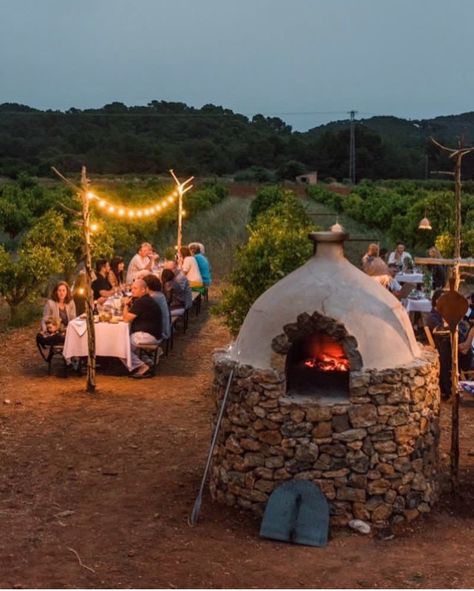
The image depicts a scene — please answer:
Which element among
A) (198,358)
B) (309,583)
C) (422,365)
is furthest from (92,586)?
(198,358)

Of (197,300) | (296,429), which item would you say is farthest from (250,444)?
(197,300)

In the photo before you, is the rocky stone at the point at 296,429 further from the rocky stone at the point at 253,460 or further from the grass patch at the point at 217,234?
the grass patch at the point at 217,234

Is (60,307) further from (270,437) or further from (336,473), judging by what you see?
(336,473)

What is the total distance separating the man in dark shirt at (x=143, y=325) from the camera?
13.6 metres

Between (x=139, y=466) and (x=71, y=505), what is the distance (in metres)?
1.30

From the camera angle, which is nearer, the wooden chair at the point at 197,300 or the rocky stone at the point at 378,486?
the rocky stone at the point at 378,486

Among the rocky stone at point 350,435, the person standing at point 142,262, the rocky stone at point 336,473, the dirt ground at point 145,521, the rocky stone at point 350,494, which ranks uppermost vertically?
the person standing at point 142,262

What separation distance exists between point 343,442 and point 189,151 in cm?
8369

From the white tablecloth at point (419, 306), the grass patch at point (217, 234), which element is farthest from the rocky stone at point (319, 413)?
Answer: the grass patch at point (217, 234)

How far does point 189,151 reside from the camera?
89.8 meters

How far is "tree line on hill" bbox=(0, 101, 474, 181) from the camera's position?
81.9 metres

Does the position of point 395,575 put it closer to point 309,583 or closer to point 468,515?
point 309,583

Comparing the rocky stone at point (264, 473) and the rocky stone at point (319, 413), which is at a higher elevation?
the rocky stone at point (319, 413)

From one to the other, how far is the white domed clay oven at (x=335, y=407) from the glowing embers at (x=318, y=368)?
29mm
